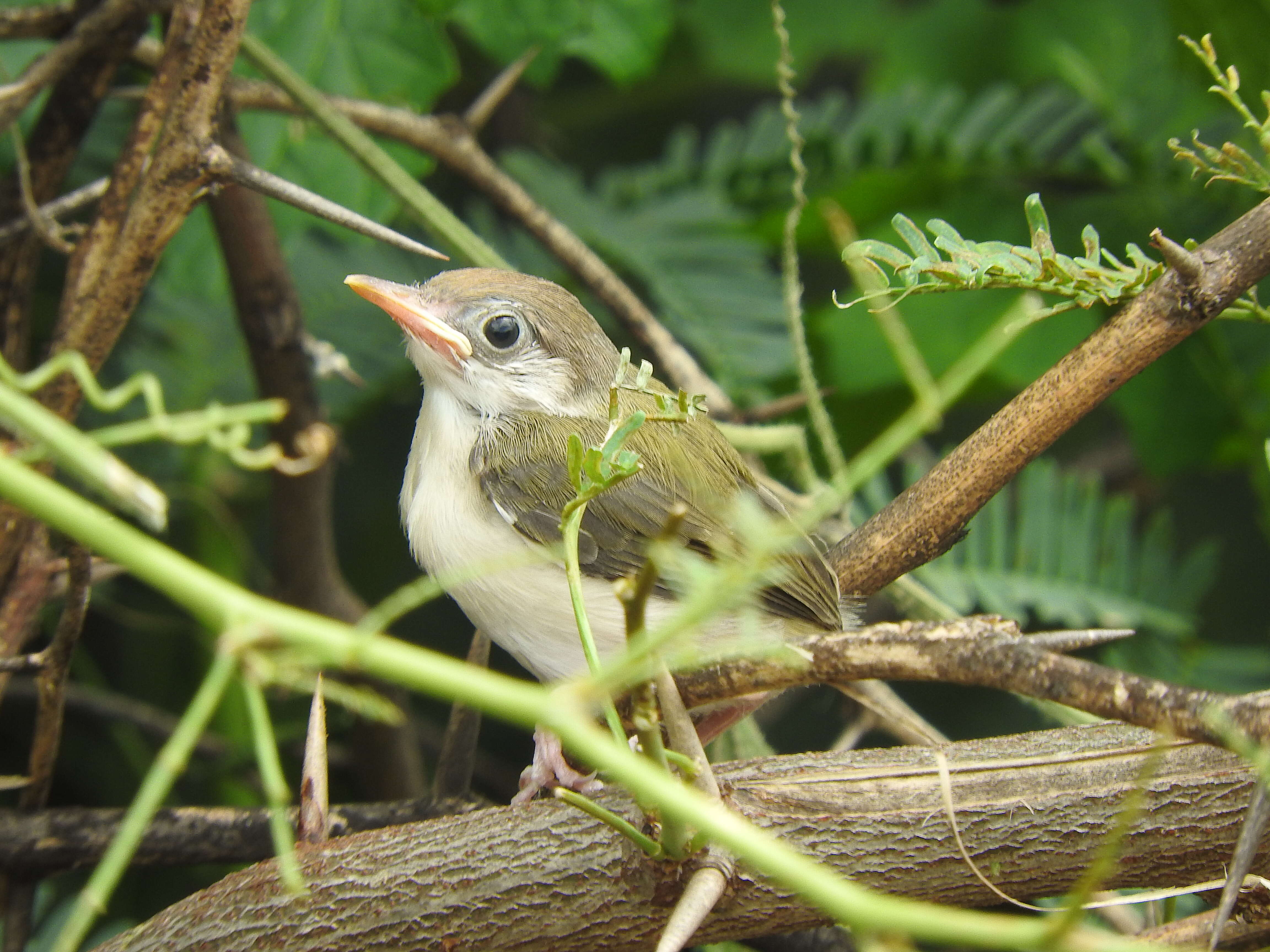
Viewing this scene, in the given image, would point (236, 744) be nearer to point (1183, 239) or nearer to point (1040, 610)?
point (1040, 610)

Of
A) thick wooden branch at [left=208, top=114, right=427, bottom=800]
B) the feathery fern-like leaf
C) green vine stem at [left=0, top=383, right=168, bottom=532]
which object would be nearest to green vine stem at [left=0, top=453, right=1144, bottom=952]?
green vine stem at [left=0, top=383, right=168, bottom=532]

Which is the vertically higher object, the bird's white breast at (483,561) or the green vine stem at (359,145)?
the green vine stem at (359,145)

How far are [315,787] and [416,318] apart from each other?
949 millimetres

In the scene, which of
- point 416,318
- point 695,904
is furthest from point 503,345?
point 695,904

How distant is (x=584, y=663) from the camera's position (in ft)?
6.02

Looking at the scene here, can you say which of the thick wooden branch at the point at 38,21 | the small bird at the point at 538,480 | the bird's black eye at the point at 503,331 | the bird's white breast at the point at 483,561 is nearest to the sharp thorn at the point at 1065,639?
the small bird at the point at 538,480

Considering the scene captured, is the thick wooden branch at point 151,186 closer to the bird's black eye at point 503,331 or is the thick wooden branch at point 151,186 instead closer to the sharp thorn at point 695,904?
the bird's black eye at point 503,331

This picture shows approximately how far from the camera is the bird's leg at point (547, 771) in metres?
1.70

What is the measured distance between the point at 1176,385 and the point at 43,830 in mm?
2566

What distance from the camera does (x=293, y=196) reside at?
1.45 m

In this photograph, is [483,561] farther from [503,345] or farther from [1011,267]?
[1011,267]

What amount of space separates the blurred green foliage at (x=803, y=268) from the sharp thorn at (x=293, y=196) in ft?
2.50

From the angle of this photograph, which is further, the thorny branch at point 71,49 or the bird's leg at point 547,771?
the bird's leg at point 547,771

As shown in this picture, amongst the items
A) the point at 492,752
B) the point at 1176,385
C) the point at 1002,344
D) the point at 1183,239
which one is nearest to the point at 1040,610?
the point at 1176,385
